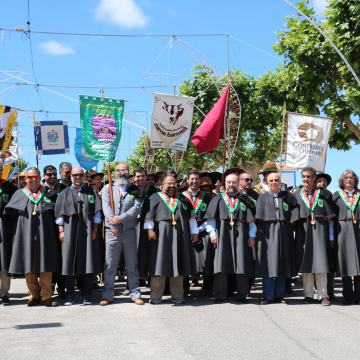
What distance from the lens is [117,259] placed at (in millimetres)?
9531

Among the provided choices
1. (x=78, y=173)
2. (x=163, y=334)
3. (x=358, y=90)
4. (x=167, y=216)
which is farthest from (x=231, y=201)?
(x=358, y=90)

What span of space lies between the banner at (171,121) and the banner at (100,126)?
2.95 metres

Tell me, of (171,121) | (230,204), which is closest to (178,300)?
(230,204)

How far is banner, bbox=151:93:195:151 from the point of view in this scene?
1354 centimetres

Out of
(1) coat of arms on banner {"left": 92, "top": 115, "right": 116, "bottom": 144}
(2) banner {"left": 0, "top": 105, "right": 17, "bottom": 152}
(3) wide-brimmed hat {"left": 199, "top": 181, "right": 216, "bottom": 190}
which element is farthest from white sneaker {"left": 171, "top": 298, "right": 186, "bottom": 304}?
(2) banner {"left": 0, "top": 105, "right": 17, "bottom": 152}

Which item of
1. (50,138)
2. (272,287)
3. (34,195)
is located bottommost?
(272,287)

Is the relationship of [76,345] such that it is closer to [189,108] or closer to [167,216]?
[167,216]

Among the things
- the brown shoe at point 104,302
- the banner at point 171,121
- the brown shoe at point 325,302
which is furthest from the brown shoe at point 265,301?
the banner at point 171,121

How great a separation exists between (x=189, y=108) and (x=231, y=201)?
15.4ft

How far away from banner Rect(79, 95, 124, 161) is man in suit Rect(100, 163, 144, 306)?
0.80 meters

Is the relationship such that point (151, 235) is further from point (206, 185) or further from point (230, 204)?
point (206, 185)

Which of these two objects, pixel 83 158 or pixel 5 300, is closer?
pixel 5 300

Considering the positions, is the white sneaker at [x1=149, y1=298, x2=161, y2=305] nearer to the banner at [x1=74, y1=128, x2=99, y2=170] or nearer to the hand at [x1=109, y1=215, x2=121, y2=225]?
the hand at [x1=109, y1=215, x2=121, y2=225]

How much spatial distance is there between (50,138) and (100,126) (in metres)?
8.46
